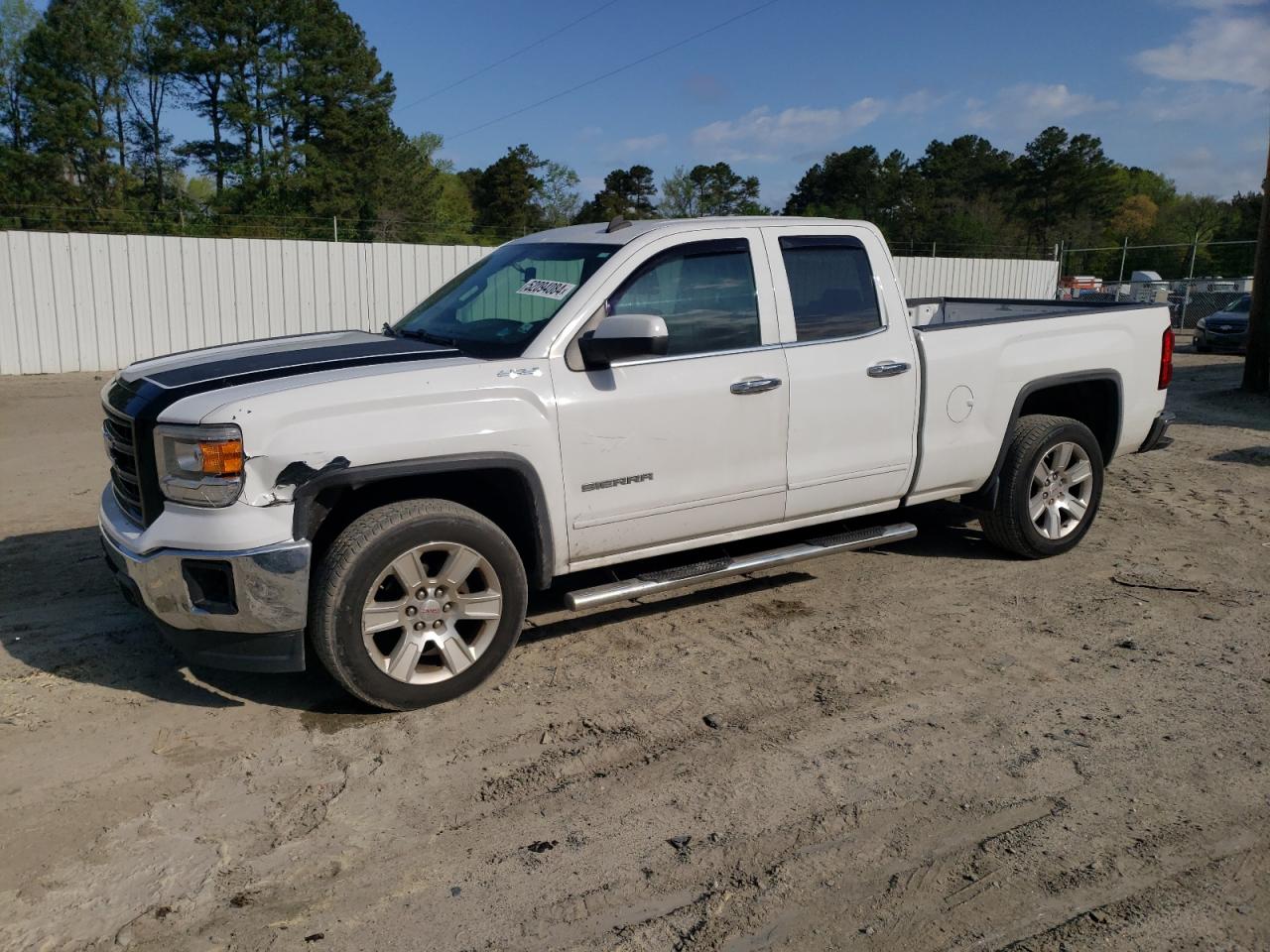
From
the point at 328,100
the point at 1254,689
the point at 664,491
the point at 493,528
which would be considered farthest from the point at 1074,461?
the point at 328,100

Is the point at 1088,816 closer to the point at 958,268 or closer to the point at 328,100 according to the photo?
the point at 958,268

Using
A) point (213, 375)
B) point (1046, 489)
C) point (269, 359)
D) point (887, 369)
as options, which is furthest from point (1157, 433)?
point (213, 375)

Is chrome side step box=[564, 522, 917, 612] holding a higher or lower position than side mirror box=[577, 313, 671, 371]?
lower

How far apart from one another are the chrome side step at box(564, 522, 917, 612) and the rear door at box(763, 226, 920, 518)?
0.17 meters

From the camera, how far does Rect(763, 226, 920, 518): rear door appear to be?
514cm

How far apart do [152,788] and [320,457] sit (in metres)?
1.31

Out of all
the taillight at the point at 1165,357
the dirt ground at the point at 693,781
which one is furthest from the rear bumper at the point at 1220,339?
the dirt ground at the point at 693,781

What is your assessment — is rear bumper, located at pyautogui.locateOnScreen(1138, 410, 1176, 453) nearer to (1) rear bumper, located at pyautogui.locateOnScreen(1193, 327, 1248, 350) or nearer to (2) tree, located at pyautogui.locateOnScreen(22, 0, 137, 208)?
(1) rear bumper, located at pyautogui.locateOnScreen(1193, 327, 1248, 350)

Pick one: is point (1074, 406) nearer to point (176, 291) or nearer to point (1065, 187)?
point (176, 291)

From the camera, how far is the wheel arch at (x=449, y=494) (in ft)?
13.0

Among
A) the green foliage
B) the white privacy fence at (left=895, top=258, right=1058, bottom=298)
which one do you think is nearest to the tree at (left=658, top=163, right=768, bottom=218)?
the green foliage

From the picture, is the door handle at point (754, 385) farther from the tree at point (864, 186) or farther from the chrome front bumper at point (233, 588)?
the tree at point (864, 186)

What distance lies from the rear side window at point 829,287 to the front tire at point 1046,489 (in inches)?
51.9

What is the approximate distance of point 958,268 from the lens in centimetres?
2603
